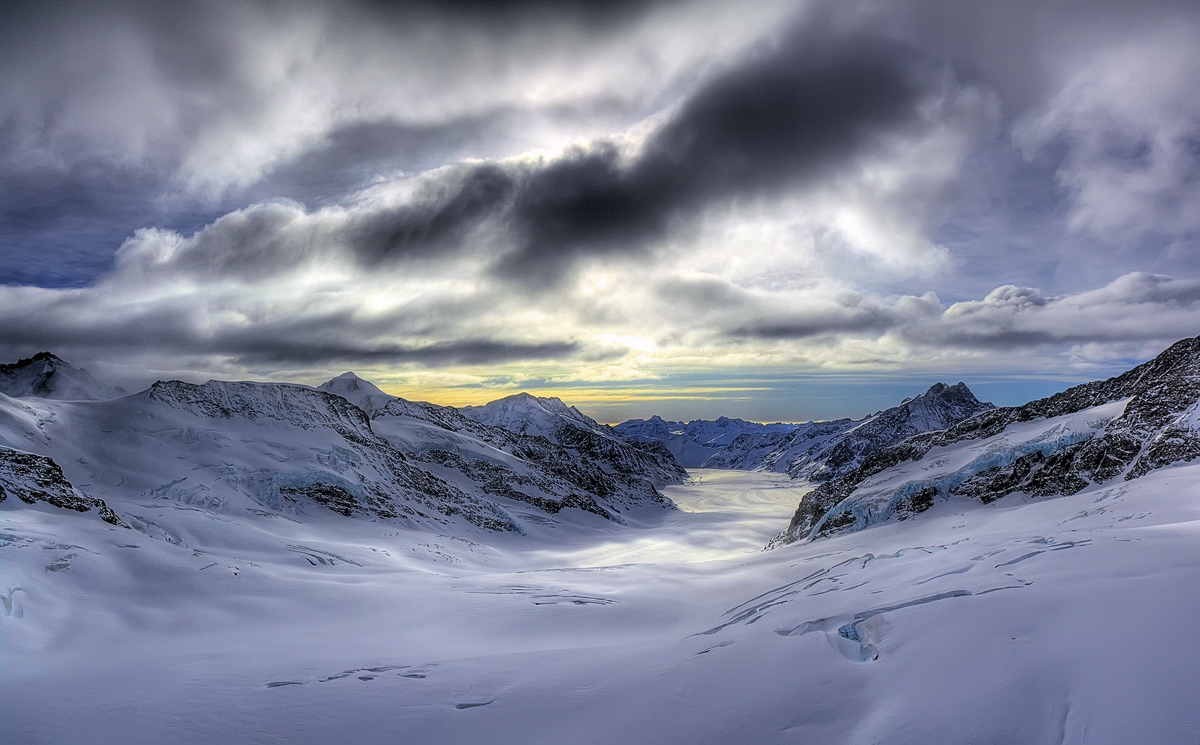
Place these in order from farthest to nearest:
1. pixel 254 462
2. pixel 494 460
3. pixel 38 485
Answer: pixel 494 460, pixel 254 462, pixel 38 485

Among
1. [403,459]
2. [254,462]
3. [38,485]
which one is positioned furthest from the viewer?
[403,459]

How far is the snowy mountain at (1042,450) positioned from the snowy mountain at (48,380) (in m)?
190

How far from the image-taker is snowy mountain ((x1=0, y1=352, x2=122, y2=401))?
156m

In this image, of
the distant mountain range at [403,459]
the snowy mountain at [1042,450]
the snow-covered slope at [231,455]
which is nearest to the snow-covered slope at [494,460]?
the distant mountain range at [403,459]

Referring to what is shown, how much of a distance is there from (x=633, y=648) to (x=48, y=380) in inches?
8251

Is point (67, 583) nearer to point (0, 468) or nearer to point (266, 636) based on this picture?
point (266, 636)

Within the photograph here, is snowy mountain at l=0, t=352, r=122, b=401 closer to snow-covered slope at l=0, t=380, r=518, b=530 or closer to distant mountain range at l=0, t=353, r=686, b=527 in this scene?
distant mountain range at l=0, t=353, r=686, b=527

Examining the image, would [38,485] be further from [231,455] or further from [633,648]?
[633,648]

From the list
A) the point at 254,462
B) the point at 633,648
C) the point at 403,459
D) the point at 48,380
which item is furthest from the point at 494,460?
the point at 48,380

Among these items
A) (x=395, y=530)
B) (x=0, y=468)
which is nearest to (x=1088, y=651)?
(x=0, y=468)

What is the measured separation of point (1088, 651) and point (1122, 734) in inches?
75.8

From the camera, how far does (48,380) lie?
15900cm

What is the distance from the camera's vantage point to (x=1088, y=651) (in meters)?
9.64

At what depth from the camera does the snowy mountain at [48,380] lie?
15590 centimetres
